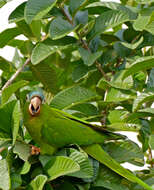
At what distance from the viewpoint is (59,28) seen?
1.05 m

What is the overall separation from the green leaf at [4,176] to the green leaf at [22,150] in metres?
0.04

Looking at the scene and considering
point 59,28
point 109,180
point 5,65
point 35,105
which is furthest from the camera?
point 5,65

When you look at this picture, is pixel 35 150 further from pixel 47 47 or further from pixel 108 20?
pixel 108 20

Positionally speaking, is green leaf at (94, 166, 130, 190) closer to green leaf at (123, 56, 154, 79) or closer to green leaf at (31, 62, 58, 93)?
green leaf at (123, 56, 154, 79)

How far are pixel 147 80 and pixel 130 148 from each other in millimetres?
234

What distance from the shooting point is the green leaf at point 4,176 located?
2.66ft

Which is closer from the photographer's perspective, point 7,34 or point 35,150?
point 35,150

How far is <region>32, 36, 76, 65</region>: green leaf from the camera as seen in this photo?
103 cm

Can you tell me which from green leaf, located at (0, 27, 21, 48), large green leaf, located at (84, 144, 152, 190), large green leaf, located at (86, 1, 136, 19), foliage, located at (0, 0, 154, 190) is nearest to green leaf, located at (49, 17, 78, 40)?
foliage, located at (0, 0, 154, 190)

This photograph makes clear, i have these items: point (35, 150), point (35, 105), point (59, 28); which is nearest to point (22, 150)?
point (35, 150)

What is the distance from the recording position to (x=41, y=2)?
103 centimetres

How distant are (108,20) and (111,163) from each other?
1.41 feet

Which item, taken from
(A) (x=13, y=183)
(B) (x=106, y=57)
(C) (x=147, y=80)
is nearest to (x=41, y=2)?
(B) (x=106, y=57)

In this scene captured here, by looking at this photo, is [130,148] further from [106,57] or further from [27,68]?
[27,68]
